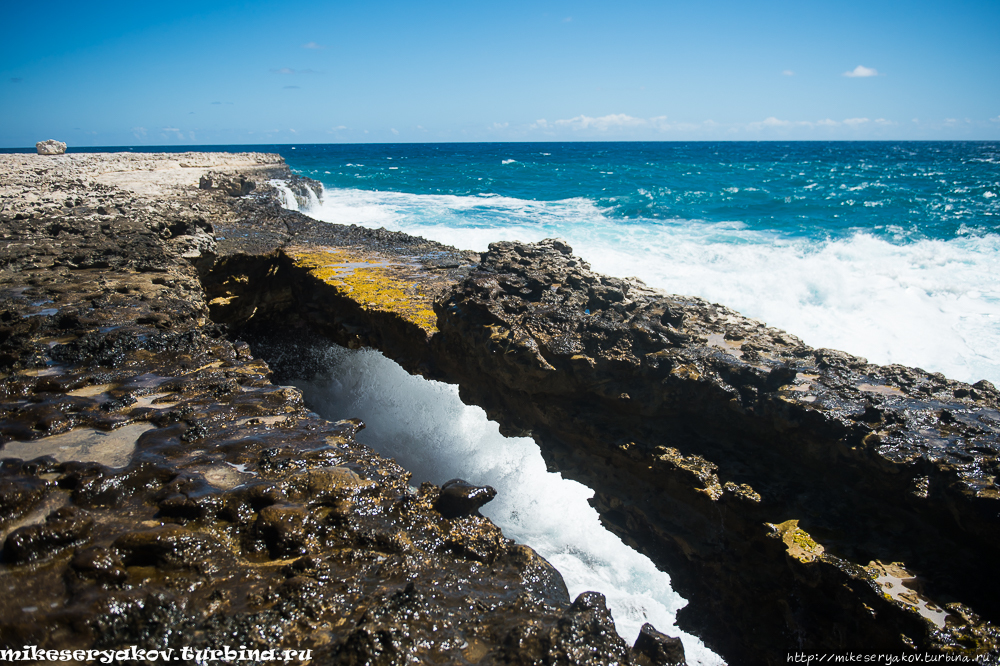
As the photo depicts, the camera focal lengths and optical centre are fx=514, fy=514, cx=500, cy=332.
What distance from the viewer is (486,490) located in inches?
108

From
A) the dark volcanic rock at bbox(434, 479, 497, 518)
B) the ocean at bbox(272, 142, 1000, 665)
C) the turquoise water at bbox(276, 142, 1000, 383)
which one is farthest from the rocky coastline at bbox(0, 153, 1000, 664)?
the turquoise water at bbox(276, 142, 1000, 383)

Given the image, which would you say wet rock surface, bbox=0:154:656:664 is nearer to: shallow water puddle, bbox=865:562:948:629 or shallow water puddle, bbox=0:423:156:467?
shallow water puddle, bbox=0:423:156:467

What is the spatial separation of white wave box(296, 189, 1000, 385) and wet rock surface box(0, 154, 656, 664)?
26.2 ft

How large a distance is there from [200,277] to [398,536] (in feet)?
18.1

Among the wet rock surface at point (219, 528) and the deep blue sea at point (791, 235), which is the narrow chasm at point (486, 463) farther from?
the deep blue sea at point (791, 235)

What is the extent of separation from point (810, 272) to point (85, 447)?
12.5 metres

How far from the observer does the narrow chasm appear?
423 centimetres

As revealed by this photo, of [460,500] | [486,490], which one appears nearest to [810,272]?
[486,490]

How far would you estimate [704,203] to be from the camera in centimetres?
2255

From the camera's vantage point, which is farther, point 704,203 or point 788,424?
point 704,203

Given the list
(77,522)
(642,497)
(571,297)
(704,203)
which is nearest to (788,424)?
(642,497)

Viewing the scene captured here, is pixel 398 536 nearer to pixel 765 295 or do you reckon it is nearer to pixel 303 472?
pixel 303 472

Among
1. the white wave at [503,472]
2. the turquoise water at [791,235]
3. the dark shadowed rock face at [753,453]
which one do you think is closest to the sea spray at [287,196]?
the turquoise water at [791,235]

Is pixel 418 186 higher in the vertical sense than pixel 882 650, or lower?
higher
